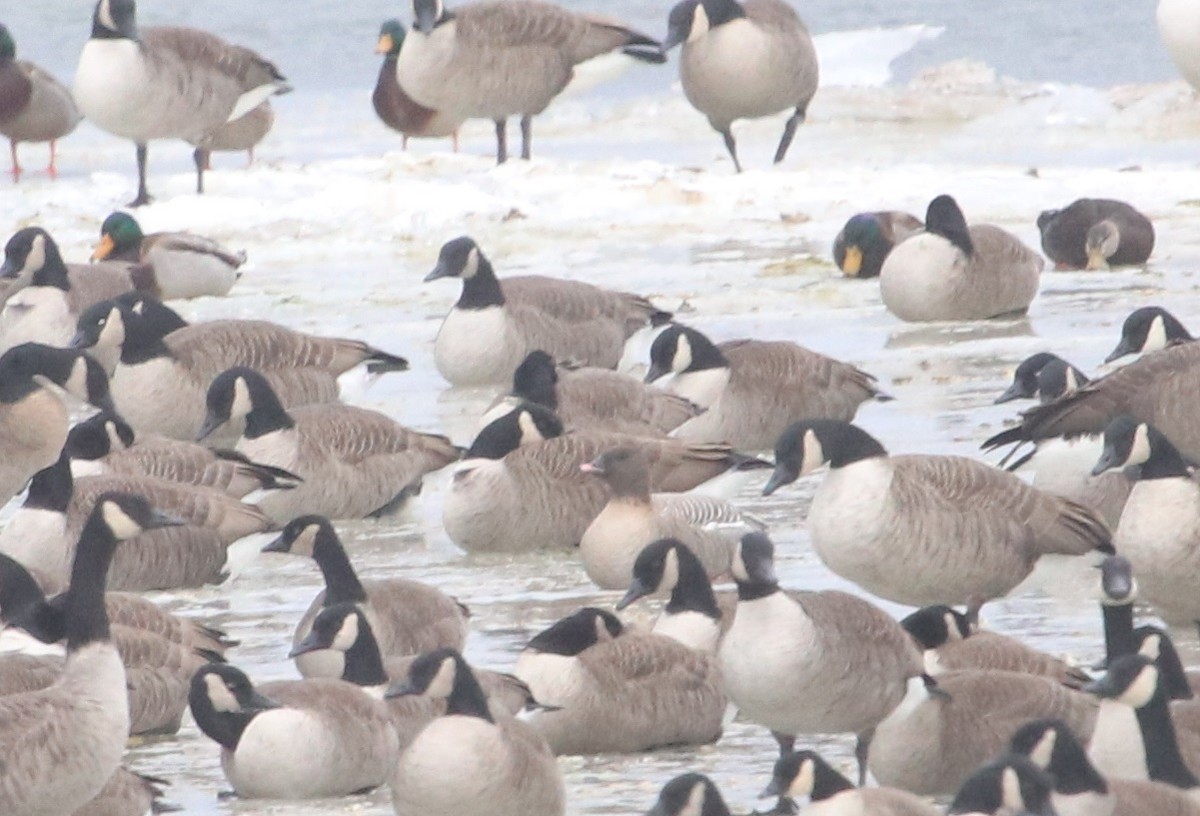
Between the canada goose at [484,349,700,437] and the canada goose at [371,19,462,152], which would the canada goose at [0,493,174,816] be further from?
the canada goose at [371,19,462,152]

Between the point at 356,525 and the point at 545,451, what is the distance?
3.81 feet

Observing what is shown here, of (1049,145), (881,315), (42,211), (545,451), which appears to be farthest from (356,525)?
(1049,145)

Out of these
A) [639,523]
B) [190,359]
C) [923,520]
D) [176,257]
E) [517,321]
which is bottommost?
[639,523]

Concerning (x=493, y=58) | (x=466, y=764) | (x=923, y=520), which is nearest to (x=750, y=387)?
(x=923, y=520)

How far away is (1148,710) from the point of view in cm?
587

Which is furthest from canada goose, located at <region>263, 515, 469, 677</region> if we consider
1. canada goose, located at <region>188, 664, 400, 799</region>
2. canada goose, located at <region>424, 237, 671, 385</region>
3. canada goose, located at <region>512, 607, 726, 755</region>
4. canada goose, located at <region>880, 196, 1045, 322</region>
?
canada goose, located at <region>880, 196, 1045, 322</region>

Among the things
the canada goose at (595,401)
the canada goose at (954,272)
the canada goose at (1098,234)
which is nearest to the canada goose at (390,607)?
the canada goose at (595,401)

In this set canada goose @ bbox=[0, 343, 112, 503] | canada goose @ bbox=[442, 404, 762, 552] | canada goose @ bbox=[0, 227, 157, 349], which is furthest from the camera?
canada goose @ bbox=[0, 227, 157, 349]

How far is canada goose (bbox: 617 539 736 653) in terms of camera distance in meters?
7.61

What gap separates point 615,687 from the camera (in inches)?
281

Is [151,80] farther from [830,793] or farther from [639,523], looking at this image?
[830,793]

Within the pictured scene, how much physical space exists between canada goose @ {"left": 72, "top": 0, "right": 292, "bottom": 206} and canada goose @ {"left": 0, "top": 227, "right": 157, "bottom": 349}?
3.96m

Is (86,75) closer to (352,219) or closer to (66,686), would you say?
(352,219)

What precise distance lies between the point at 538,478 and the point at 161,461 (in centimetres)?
151
